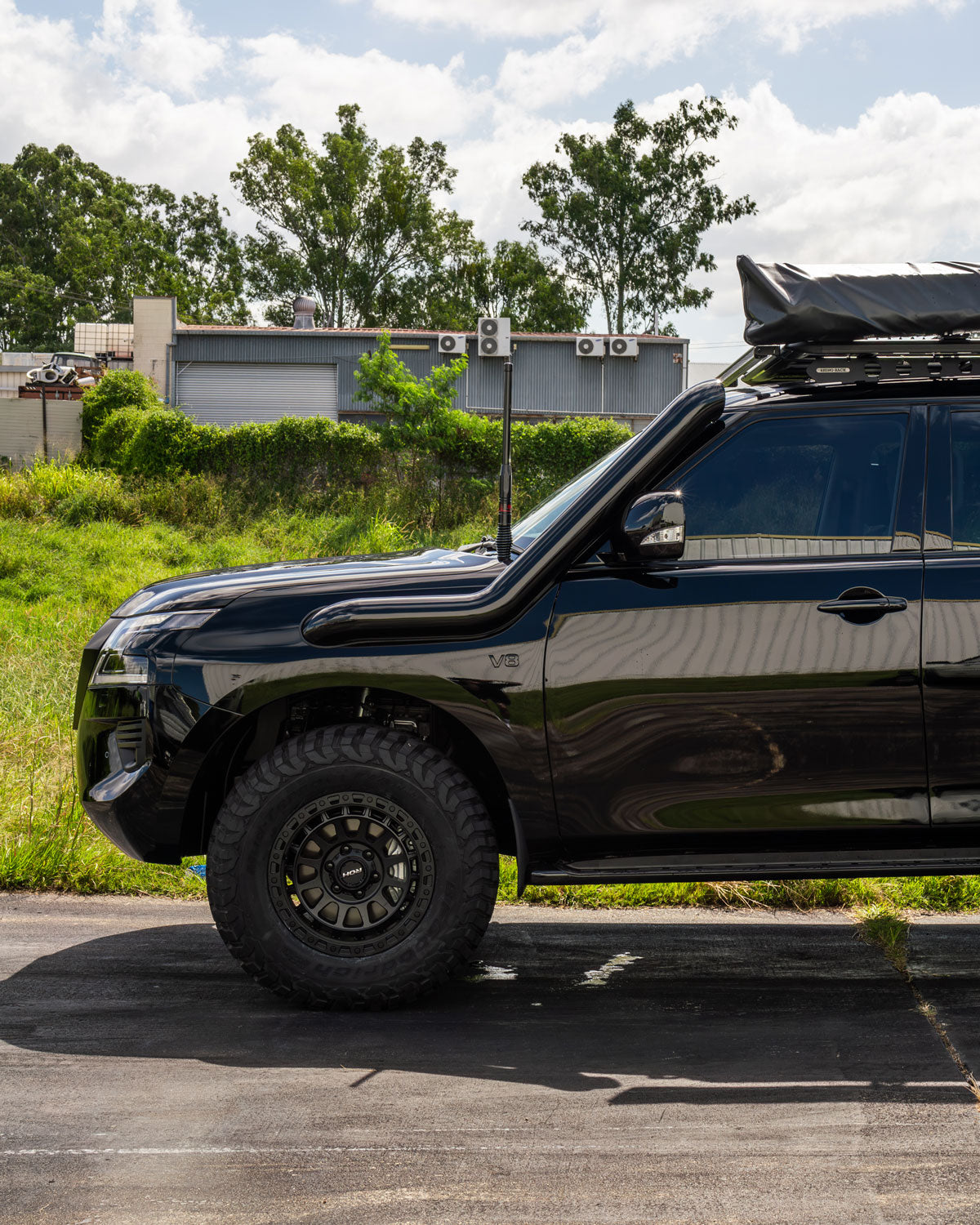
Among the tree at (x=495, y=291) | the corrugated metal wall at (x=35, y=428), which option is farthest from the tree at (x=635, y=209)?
the corrugated metal wall at (x=35, y=428)

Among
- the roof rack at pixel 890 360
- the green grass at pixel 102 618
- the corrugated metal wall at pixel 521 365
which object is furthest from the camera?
the corrugated metal wall at pixel 521 365

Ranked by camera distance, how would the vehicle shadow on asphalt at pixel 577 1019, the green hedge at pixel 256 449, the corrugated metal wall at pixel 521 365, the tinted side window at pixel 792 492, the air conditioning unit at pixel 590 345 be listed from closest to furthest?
the vehicle shadow on asphalt at pixel 577 1019
the tinted side window at pixel 792 492
the green hedge at pixel 256 449
the air conditioning unit at pixel 590 345
the corrugated metal wall at pixel 521 365

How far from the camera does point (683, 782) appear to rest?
13.0 feet

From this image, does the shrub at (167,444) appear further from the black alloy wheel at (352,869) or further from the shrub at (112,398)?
the black alloy wheel at (352,869)

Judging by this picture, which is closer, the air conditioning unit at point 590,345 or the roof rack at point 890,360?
the roof rack at point 890,360

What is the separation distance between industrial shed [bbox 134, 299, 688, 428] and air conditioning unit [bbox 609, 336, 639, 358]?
191mm

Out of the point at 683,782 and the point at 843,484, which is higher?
the point at 843,484

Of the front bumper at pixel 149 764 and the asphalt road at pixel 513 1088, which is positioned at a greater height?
the front bumper at pixel 149 764

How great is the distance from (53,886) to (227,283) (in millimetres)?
62490

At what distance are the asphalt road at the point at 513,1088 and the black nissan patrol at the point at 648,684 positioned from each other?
1.28ft

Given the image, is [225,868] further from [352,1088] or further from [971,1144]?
[971,1144]

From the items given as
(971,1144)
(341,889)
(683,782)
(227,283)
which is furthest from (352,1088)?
(227,283)

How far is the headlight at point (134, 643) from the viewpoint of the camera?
4.12 meters

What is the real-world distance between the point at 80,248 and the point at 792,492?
241ft
